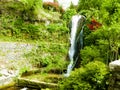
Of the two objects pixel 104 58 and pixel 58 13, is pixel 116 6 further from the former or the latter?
pixel 58 13

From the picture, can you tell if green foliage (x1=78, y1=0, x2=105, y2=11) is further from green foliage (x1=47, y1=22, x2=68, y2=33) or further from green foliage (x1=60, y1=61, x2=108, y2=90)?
green foliage (x1=60, y1=61, x2=108, y2=90)

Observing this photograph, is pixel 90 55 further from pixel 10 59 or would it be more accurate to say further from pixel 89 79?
pixel 89 79

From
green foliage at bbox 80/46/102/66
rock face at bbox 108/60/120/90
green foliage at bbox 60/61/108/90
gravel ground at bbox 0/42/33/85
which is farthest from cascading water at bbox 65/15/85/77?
rock face at bbox 108/60/120/90

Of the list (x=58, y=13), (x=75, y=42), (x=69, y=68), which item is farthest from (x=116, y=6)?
(x=58, y=13)

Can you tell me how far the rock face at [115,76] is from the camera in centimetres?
670

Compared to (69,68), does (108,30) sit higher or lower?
higher

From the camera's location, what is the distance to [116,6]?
14586 mm

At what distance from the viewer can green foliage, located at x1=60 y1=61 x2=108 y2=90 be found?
25.2ft

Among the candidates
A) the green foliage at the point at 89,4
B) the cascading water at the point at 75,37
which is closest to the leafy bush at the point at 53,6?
the green foliage at the point at 89,4

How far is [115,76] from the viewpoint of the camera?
22.3 ft

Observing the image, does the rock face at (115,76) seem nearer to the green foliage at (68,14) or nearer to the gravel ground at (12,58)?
the gravel ground at (12,58)

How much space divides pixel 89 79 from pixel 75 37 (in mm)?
15440

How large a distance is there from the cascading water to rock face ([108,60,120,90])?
13.8 meters

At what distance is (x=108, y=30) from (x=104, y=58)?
1.36 metres
